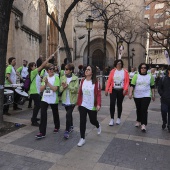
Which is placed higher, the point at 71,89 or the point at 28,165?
the point at 71,89

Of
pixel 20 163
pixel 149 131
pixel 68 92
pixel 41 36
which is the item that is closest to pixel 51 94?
pixel 68 92

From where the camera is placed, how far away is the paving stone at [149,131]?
19.5 ft

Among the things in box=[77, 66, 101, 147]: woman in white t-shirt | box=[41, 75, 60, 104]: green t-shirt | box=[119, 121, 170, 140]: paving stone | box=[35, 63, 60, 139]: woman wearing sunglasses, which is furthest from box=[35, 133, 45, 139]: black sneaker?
box=[119, 121, 170, 140]: paving stone

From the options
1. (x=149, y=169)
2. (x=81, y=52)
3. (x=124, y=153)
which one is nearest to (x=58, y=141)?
(x=124, y=153)

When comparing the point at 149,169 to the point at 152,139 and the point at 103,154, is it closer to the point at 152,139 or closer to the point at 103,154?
the point at 103,154

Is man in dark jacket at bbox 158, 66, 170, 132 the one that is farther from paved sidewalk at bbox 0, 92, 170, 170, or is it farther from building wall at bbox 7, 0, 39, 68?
building wall at bbox 7, 0, 39, 68

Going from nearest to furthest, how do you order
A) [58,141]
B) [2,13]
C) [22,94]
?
[58,141]
[2,13]
[22,94]

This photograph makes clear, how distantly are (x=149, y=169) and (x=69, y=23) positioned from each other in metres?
30.5

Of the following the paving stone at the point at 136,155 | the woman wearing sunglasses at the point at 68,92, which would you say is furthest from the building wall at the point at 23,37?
the paving stone at the point at 136,155

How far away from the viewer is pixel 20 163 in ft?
13.5

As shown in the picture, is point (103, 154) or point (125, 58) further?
point (125, 58)

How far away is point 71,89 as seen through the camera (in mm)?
5391

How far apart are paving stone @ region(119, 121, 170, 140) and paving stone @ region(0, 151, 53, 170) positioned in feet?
8.57

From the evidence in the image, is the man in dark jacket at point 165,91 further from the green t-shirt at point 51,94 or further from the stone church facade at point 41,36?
the stone church facade at point 41,36
